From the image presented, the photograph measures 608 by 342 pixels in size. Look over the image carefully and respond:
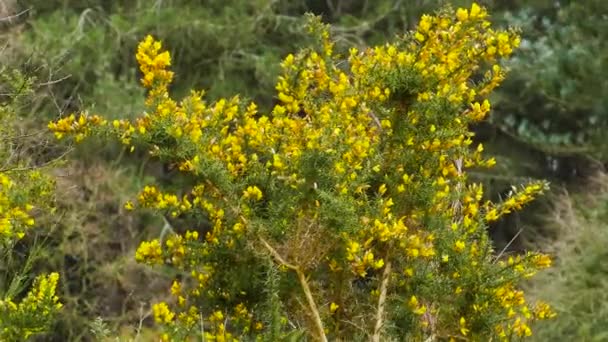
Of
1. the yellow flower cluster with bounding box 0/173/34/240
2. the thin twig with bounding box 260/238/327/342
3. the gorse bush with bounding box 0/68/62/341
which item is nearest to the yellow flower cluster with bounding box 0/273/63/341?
the gorse bush with bounding box 0/68/62/341

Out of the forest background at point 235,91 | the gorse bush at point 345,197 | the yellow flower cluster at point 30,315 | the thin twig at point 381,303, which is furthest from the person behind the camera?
the forest background at point 235,91

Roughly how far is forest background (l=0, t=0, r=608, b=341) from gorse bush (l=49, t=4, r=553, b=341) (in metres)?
6.27

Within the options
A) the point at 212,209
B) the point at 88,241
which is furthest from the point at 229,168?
the point at 88,241

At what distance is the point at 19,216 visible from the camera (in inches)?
178

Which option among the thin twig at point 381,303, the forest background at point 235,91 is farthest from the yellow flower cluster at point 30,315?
the forest background at point 235,91

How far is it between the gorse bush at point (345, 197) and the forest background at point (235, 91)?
20.6 feet

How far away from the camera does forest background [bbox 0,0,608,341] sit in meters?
12.3

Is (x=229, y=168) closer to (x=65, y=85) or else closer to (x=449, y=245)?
(x=449, y=245)

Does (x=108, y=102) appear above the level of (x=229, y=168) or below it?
below

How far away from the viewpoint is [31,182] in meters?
4.86

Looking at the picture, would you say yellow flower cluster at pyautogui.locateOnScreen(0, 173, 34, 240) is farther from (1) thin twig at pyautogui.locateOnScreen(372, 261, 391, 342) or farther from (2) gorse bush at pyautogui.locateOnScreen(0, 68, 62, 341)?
(1) thin twig at pyautogui.locateOnScreen(372, 261, 391, 342)

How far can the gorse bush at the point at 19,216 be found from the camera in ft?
12.9

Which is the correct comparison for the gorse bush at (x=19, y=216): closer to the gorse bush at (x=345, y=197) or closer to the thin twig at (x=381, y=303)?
the gorse bush at (x=345, y=197)

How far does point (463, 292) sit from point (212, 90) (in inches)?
420
